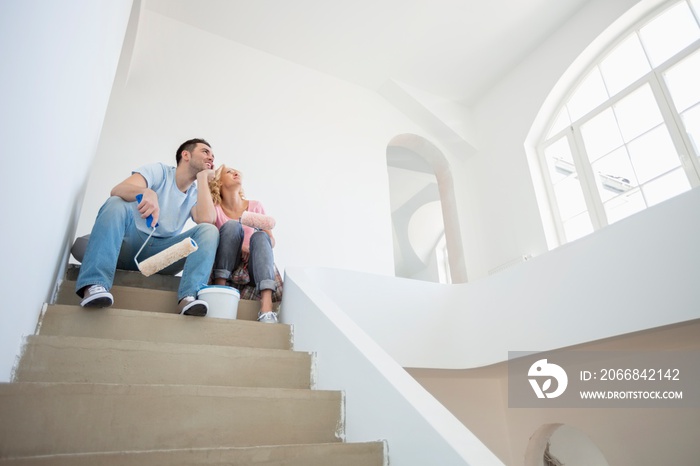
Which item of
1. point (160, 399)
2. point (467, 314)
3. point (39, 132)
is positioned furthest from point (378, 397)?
point (467, 314)

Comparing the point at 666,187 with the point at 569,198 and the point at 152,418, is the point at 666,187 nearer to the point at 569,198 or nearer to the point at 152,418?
the point at 569,198

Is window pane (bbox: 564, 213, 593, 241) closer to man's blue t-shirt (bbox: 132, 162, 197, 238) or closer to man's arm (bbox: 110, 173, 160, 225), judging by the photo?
man's blue t-shirt (bbox: 132, 162, 197, 238)

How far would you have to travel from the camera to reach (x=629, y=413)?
3600 millimetres

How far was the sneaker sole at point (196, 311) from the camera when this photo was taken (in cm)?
171

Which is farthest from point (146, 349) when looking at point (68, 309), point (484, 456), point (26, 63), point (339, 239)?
point (339, 239)

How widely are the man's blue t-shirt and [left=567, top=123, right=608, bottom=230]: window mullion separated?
128 inches

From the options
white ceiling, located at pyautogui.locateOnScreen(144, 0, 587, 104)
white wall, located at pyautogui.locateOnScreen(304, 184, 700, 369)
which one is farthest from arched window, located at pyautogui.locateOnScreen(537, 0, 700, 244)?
white wall, located at pyautogui.locateOnScreen(304, 184, 700, 369)

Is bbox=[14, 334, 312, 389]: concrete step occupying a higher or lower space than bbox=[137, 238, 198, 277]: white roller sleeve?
lower

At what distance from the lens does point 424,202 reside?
6.96m

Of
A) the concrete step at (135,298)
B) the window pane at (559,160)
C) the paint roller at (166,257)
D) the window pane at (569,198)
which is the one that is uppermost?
the window pane at (559,160)

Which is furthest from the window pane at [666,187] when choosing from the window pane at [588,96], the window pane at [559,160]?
the window pane at [588,96]

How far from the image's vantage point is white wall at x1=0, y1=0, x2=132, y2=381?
0.88m

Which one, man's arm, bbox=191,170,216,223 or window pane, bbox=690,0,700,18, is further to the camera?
window pane, bbox=690,0,700,18

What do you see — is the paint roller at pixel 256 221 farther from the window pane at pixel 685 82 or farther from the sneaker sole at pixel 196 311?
the window pane at pixel 685 82
